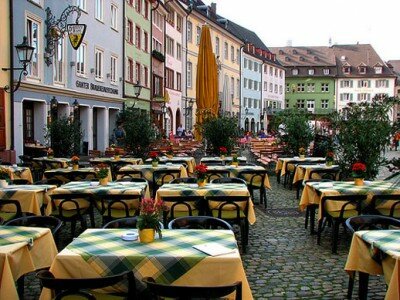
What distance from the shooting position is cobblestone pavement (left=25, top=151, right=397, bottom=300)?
22.1 feet

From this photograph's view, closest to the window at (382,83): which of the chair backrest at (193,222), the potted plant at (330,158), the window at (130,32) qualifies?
Result: the window at (130,32)

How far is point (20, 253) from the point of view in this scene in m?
5.30

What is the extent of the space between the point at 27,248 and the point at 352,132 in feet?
29.8

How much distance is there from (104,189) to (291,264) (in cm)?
334

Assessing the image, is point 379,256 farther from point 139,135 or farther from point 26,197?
point 139,135

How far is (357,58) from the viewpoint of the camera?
302 ft

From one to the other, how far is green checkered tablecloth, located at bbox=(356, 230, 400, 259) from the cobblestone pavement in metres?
1.01

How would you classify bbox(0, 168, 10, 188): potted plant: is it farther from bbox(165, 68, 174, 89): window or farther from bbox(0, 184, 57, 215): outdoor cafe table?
bbox(165, 68, 174, 89): window

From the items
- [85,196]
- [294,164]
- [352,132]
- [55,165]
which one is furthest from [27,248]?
[294,164]

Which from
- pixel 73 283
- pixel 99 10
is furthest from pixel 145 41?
pixel 73 283

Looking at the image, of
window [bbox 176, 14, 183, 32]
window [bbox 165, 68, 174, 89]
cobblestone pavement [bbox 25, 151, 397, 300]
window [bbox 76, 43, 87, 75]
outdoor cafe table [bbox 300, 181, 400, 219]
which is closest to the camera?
cobblestone pavement [bbox 25, 151, 397, 300]

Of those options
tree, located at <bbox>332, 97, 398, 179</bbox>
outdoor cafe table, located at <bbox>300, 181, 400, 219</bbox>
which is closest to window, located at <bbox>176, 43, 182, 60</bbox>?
tree, located at <bbox>332, 97, 398, 179</bbox>

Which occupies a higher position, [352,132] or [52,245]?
[352,132]

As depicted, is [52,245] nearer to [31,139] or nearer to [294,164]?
[294,164]
